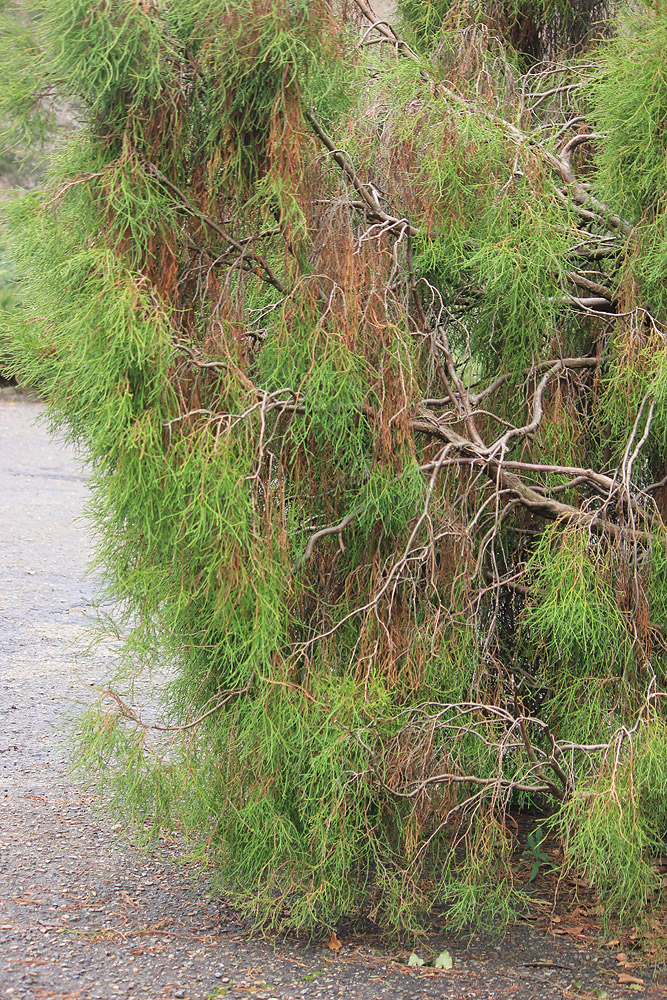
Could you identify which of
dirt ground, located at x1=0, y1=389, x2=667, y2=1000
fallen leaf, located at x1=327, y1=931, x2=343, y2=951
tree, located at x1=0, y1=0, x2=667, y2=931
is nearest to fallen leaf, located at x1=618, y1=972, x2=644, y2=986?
dirt ground, located at x1=0, y1=389, x2=667, y2=1000

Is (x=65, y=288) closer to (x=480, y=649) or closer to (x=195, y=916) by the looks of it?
(x=480, y=649)

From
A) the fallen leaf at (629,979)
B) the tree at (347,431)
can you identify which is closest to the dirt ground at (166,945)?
the fallen leaf at (629,979)

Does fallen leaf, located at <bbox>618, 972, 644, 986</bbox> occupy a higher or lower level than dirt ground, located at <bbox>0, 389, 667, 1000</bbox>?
lower

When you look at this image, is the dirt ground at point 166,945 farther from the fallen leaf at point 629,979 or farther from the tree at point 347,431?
the tree at point 347,431

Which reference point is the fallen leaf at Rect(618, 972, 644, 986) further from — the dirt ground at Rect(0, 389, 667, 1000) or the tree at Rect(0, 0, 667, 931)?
the tree at Rect(0, 0, 667, 931)

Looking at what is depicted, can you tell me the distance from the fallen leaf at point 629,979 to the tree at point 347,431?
0.26 metres

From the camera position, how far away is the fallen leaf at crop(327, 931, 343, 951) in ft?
11.0

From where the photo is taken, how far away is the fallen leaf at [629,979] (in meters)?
3.26

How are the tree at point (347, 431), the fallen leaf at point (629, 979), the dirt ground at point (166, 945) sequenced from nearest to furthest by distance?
the tree at point (347, 431)
the dirt ground at point (166, 945)
the fallen leaf at point (629, 979)

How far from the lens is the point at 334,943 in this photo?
11.1ft

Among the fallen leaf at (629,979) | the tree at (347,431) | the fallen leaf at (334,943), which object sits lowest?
the fallen leaf at (629,979)

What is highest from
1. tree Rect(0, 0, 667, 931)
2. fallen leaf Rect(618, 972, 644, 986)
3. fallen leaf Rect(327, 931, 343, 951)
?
tree Rect(0, 0, 667, 931)

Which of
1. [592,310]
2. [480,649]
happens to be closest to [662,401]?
[592,310]

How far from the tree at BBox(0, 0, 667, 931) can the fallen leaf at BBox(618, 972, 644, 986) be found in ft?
0.84
